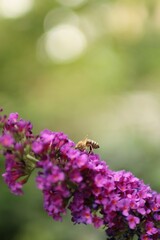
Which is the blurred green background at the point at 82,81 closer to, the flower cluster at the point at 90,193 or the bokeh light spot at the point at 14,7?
the bokeh light spot at the point at 14,7

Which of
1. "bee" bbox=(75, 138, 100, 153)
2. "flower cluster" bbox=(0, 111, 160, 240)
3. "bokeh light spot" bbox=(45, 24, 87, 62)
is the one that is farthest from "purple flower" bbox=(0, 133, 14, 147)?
"bokeh light spot" bbox=(45, 24, 87, 62)

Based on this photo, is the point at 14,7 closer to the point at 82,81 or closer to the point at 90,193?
the point at 82,81

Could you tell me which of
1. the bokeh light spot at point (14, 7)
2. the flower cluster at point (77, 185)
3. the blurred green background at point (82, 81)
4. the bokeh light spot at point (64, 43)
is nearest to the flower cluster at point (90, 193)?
the flower cluster at point (77, 185)

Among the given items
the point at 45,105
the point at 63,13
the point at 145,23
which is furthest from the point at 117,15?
the point at 45,105

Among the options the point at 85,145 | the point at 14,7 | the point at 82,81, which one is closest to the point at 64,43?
the point at 14,7

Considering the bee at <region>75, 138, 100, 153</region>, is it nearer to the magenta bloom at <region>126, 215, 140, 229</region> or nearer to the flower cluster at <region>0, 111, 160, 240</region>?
the flower cluster at <region>0, 111, 160, 240</region>

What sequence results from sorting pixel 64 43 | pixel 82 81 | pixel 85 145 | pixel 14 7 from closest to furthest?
pixel 85 145
pixel 82 81
pixel 64 43
pixel 14 7
